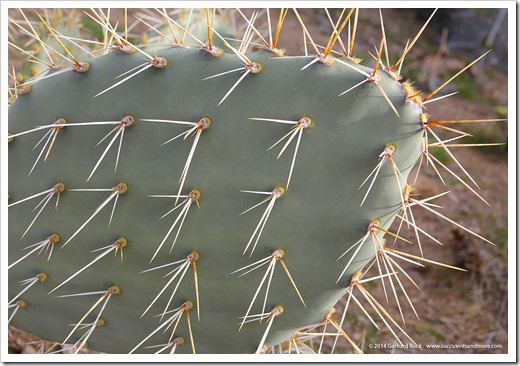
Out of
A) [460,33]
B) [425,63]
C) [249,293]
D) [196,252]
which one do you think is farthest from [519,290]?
[460,33]

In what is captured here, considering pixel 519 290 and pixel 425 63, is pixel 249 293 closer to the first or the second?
pixel 519 290

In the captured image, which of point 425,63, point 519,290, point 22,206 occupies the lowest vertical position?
point 425,63

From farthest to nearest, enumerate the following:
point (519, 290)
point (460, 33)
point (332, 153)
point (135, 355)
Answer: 1. point (460, 33)
2. point (519, 290)
3. point (135, 355)
4. point (332, 153)

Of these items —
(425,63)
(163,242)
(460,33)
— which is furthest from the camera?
(460,33)

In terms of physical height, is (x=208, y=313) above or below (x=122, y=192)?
below

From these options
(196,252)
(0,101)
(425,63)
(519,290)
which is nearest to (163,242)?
(196,252)

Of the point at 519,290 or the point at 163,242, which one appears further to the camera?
the point at 519,290

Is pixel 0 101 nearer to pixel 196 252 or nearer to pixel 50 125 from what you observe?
pixel 50 125
